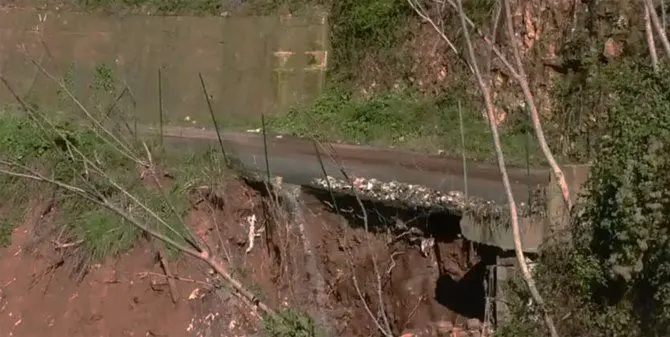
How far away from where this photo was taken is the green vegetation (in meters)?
4.67

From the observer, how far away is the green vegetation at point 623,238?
4668 mm

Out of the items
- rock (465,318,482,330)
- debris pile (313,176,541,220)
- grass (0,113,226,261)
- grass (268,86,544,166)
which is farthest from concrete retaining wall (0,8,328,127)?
rock (465,318,482,330)

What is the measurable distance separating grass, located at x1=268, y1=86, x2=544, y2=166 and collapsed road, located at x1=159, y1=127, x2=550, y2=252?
0.37 metres

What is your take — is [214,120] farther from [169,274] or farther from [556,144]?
[556,144]

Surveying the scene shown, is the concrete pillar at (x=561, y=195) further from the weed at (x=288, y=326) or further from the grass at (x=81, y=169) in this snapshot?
the grass at (x=81, y=169)

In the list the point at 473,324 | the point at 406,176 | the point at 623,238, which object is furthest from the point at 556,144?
the point at 623,238

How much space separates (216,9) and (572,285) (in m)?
11.0

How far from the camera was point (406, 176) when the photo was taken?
1077 centimetres

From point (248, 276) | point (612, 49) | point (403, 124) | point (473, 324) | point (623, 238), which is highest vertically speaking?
point (612, 49)

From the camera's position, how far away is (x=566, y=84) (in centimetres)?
1211

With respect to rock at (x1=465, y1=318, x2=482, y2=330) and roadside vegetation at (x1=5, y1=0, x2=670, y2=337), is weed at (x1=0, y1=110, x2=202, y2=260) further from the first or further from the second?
rock at (x1=465, y1=318, x2=482, y2=330)

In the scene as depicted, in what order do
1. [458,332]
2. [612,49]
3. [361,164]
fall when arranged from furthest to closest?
[612,49], [361,164], [458,332]

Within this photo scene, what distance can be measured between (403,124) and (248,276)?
14.6ft

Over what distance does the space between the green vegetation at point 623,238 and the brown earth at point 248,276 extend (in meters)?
3.97
